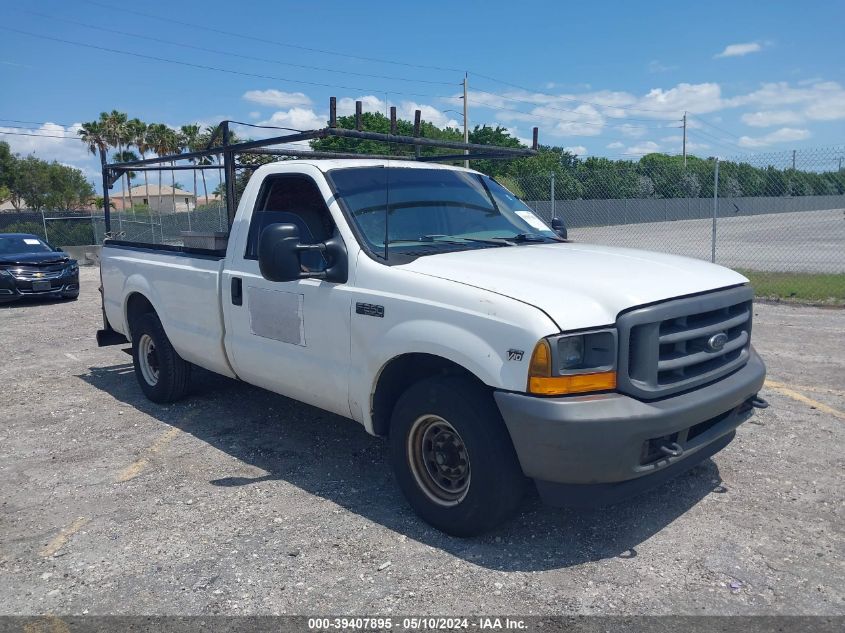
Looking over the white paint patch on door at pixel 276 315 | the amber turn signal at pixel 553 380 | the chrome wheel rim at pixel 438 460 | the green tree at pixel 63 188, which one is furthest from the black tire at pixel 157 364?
the green tree at pixel 63 188

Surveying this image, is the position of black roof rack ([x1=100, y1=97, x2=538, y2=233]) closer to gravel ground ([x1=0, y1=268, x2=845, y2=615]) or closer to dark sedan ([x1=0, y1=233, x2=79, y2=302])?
gravel ground ([x1=0, y1=268, x2=845, y2=615])

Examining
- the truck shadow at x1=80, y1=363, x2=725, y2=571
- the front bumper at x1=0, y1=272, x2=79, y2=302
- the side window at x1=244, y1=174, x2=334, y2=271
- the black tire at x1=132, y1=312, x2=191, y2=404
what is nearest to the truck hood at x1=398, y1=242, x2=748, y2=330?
the side window at x1=244, y1=174, x2=334, y2=271

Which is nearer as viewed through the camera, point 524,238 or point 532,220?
point 524,238

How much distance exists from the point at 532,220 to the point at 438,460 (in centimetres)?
218

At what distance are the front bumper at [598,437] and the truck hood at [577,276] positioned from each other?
1.26 ft

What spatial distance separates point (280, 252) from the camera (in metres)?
3.99

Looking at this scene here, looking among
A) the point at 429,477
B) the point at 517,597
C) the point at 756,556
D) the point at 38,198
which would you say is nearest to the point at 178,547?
the point at 429,477

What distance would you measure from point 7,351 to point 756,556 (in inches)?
359

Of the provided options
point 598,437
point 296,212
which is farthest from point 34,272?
point 598,437

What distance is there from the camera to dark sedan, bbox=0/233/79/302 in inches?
540

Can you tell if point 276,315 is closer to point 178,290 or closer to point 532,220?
point 178,290

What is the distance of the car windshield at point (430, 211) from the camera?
439 cm

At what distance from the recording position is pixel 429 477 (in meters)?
3.96

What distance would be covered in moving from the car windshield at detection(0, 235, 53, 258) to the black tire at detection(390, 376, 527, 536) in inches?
528
